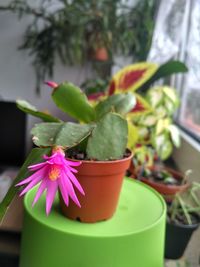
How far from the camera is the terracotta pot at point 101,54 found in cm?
151

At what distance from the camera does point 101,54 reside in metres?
1.53

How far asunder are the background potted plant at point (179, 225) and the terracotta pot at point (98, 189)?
0.23 metres

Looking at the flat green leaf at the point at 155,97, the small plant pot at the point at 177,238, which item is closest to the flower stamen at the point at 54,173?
the small plant pot at the point at 177,238

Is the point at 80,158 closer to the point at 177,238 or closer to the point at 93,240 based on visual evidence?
the point at 93,240

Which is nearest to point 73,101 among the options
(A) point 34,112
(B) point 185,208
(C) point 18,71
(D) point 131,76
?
(A) point 34,112

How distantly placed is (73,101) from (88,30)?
116 centimetres

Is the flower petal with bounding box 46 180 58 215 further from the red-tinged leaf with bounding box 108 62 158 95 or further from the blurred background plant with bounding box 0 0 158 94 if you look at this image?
the blurred background plant with bounding box 0 0 158 94

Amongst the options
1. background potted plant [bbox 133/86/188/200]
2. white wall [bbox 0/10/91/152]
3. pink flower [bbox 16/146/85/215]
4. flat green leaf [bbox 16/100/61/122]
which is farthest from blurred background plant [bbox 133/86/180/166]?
white wall [bbox 0/10/91/152]

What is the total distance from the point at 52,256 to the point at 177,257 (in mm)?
375

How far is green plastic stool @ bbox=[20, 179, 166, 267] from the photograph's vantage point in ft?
1.42

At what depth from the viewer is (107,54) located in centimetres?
152

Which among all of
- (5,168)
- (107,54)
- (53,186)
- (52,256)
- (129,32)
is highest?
(129,32)

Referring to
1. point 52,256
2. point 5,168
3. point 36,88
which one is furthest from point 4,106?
point 52,256

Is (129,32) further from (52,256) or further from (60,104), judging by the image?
(52,256)
